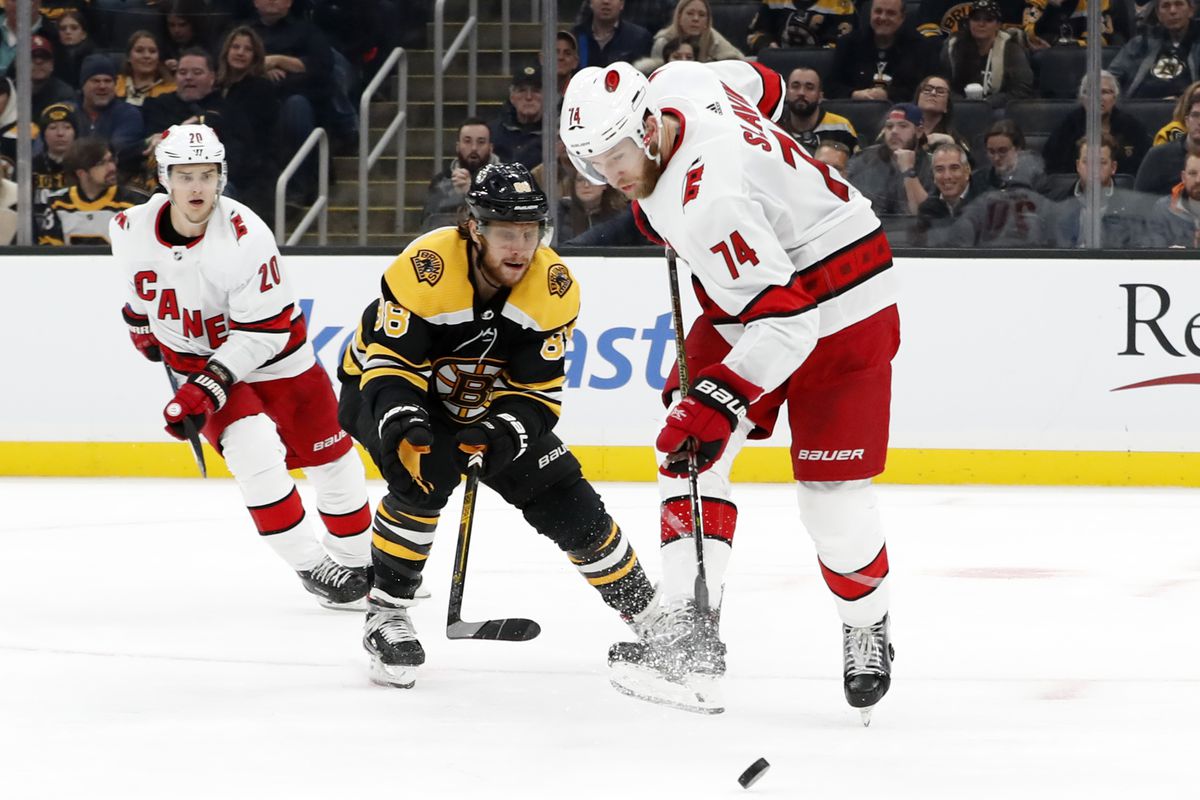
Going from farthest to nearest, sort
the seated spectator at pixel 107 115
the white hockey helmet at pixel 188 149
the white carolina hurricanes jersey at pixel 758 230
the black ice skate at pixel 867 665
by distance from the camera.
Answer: the seated spectator at pixel 107 115 → the white hockey helmet at pixel 188 149 → the black ice skate at pixel 867 665 → the white carolina hurricanes jersey at pixel 758 230

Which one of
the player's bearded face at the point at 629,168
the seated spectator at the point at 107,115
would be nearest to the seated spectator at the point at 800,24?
the seated spectator at the point at 107,115

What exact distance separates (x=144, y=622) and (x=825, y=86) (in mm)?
3820

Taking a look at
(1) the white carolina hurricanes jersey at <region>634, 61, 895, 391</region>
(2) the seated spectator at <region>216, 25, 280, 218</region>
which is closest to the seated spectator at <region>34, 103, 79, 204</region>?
(2) the seated spectator at <region>216, 25, 280, 218</region>

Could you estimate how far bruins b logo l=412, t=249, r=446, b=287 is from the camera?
3062 millimetres

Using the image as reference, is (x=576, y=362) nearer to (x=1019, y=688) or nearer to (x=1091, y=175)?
(x=1091, y=175)

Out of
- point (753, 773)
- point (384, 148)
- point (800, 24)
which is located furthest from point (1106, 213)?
point (753, 773)

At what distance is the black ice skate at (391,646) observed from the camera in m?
3.13

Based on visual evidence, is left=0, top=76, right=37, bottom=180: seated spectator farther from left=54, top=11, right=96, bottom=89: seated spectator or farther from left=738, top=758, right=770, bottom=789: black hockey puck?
left=738, top=758, right=770, bottom=789: black hockey puck

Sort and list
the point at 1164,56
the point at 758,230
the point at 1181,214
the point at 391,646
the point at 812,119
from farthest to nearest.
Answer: the point at 812,119 → the point at 1164,56 → the point at 1181,214 → the point at 391,646 → the point at 758,230

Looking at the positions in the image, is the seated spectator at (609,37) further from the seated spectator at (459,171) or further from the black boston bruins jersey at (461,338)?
the black boston bruins jersey at (461,338)

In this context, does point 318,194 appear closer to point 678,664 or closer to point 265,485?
point 265,485

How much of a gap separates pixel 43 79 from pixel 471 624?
4544mm

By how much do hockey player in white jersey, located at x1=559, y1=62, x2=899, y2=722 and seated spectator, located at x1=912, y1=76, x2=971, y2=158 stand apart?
3714mm

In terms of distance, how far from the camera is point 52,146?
6883mm
